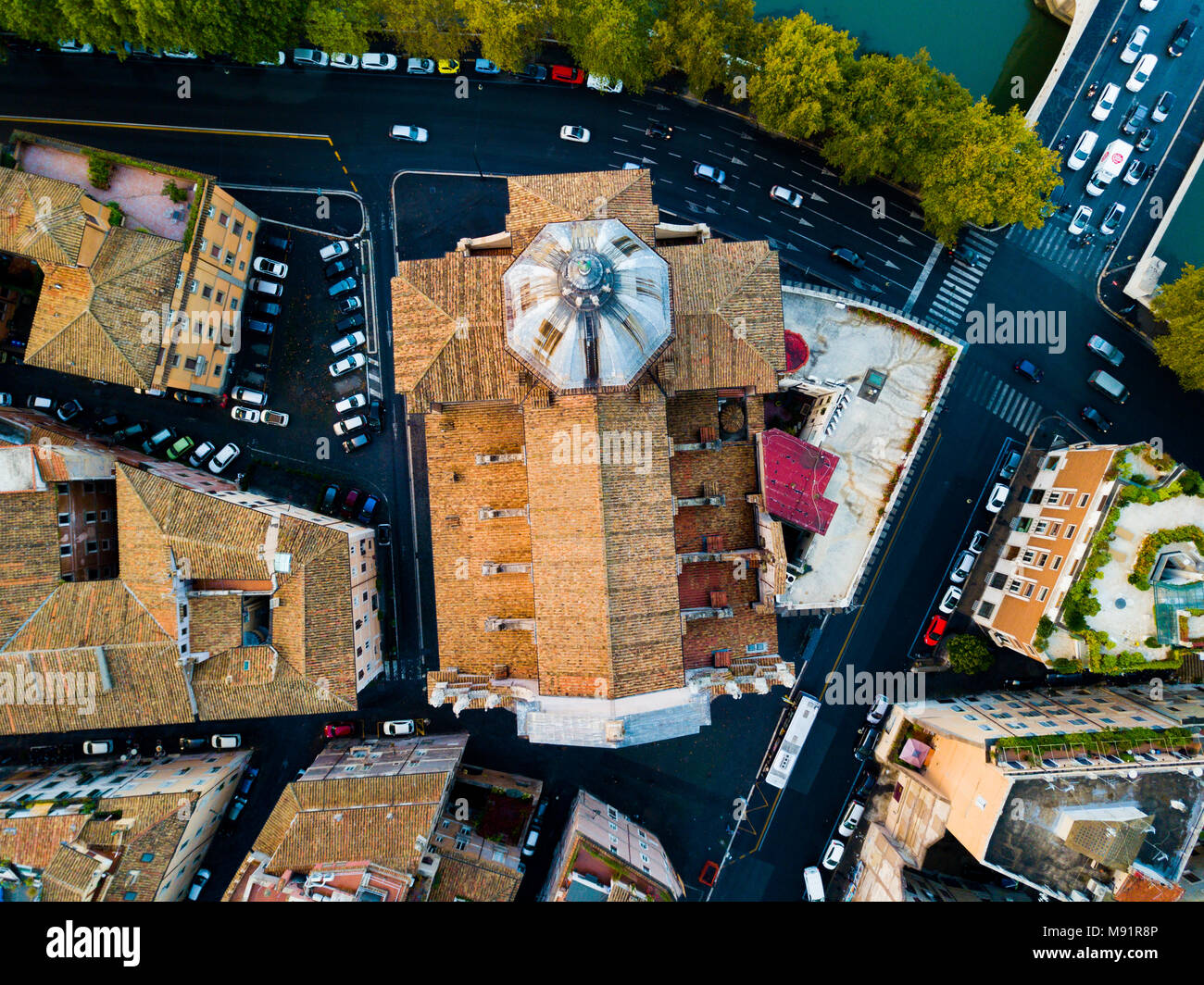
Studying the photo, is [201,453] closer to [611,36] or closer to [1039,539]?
[611,36]

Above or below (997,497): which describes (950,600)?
below

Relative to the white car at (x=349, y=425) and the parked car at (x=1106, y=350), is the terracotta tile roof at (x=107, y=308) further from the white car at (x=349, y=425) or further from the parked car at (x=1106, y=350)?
the parked car at (x=1106, y=350)

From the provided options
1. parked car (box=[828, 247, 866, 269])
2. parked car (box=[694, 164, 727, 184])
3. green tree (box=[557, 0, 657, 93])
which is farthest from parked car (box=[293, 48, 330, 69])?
parked car (box=[828, 247, 866, 269])

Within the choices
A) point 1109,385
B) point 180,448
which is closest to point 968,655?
point 1109,385

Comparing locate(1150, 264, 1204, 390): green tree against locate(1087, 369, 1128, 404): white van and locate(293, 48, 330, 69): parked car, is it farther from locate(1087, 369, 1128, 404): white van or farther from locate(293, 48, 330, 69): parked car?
locate(293, 48, 330, 69): parked car

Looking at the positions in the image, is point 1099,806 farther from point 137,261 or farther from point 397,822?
point 137,261

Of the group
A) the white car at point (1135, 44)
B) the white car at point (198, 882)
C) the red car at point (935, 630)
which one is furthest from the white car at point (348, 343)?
the white car at point (1135, 44)
